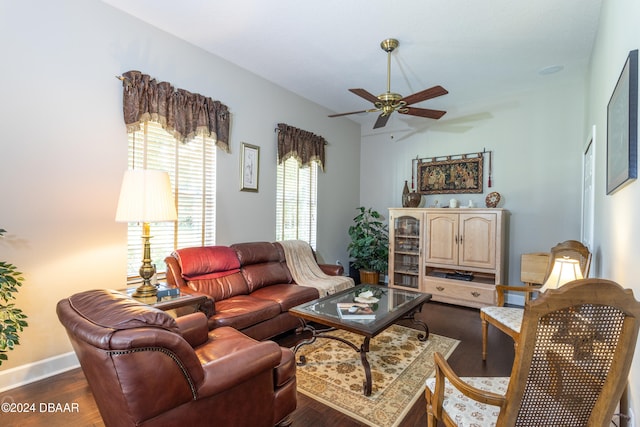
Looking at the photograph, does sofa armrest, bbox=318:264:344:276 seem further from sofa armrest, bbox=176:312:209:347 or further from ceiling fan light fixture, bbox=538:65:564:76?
ceiling fan light fixture, bbox=538:65:564:76

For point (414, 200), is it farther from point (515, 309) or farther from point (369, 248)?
point (515, 309)

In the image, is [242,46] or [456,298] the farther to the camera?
[456,298]

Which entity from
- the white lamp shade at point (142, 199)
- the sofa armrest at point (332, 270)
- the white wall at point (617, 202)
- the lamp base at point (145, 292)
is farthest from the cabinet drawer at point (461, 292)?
the white lamp shade at point (142, 199)

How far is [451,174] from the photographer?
4.89 meters

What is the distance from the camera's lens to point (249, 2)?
2582 millimetres

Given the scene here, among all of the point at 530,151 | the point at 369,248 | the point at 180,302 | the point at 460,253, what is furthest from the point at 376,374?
the point at 530,151

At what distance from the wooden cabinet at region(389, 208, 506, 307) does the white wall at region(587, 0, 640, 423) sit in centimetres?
142

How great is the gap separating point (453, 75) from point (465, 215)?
1844mm

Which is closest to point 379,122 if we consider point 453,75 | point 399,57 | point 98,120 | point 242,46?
point 399,57

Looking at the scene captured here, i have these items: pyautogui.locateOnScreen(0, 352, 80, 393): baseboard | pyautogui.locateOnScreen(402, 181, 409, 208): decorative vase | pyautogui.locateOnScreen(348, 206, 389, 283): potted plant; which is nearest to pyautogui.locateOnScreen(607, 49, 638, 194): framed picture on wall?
pyautogui.locateOnScreen(402, 181, 409, 208): decorative vase

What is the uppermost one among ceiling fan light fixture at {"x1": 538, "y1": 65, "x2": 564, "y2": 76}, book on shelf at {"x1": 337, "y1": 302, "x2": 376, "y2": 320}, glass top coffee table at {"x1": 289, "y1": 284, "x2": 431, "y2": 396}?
ceiling fan light fixture at {"x1": 538, "y1": 65, "x2": 564, "y2": 76}

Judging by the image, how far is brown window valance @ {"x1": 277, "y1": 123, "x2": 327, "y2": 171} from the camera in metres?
4.29

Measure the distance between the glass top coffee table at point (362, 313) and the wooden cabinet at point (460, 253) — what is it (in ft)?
4.79

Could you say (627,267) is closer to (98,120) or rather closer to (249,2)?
(249,2)
